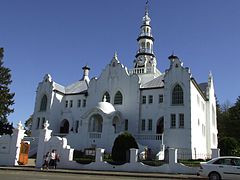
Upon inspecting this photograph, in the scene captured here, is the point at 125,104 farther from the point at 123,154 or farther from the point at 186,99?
the point at 123,154

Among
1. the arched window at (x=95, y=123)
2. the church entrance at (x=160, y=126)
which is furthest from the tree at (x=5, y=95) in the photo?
the church entrance at (x=160, y=126)

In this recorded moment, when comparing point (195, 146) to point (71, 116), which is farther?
point (71, 116)

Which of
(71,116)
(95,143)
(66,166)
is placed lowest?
(66,166)

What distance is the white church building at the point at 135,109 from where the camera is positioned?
3522 centimetres

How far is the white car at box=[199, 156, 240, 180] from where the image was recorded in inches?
628

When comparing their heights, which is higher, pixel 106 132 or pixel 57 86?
pixel 57 86

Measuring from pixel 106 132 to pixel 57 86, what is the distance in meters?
14.8

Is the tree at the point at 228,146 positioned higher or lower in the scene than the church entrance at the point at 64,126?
lower

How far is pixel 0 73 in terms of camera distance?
158 ft

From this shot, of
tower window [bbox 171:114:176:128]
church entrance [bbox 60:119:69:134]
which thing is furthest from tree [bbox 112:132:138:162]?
church entrance [bbox 60:119:69:134]

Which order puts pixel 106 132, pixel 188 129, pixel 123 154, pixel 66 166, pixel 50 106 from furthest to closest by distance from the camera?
pixel 50 106, pixel 106 132, pixel 188 129, pixel 123 154, pixel 66 166

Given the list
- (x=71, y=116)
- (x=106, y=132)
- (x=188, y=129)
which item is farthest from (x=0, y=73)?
(x=188, y=129)

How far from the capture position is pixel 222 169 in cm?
1616

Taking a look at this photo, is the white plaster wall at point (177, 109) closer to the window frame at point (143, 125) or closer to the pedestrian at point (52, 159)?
the window frame at point (143, 125)
